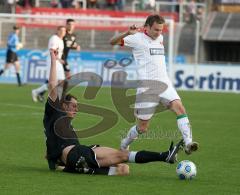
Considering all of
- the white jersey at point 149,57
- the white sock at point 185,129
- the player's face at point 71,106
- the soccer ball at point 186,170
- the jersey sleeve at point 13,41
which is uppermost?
the white jersey at point 149,57

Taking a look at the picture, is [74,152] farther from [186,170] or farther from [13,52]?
[13,52]

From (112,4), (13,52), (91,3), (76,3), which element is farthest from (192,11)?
(13,52)

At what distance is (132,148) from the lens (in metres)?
15.1

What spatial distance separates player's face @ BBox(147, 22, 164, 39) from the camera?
12.8m

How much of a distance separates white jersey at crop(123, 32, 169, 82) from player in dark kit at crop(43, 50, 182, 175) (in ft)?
6.29

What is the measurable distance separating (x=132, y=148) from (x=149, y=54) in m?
2.52

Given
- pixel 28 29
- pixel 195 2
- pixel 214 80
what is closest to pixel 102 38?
pixel 28 29

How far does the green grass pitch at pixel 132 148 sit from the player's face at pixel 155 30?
2.00 m

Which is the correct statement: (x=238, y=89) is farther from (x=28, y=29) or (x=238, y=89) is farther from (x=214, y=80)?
(x=28, y=29)

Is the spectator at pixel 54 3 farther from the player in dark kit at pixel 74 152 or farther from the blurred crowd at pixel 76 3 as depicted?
the player in dark kit at pixel 74 152

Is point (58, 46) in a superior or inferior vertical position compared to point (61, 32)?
inferior

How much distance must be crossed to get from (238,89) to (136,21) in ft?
15.7

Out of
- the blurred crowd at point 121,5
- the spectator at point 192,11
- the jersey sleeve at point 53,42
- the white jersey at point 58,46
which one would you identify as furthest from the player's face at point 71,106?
the spectator at point 192,11

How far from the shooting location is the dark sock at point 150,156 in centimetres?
1095
